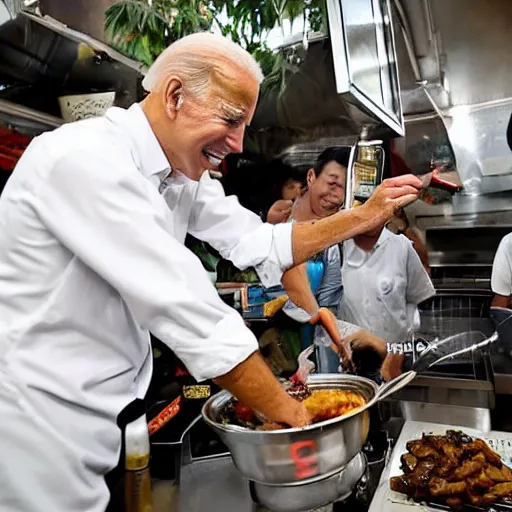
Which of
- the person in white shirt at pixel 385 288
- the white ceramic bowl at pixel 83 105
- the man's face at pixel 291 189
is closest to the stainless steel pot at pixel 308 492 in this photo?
the person in white shirt at pixel 385 288

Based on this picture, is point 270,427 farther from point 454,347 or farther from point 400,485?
point 454,347

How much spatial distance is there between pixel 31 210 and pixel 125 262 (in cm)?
23

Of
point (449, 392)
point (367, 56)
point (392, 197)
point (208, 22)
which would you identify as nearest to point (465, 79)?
point (367, 56)

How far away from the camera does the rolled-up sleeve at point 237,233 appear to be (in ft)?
4.50

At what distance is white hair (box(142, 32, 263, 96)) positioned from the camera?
3.60 feet

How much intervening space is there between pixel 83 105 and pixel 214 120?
700mm

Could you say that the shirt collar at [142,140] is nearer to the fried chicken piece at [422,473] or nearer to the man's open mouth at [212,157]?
the man's open mouth at [212,157]

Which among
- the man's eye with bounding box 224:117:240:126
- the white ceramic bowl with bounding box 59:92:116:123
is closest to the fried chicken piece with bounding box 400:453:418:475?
the man's eye with bounding box 224:117:240:126

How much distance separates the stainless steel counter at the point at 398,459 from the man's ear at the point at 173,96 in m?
1.03

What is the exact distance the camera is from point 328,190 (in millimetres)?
1446

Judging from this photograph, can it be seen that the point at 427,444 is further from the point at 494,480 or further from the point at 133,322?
the point at 133,322

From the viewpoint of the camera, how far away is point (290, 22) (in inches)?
58.7

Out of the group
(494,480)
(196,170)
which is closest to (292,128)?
(196,170)

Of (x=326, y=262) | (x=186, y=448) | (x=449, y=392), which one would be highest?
(x=326, y=262)
